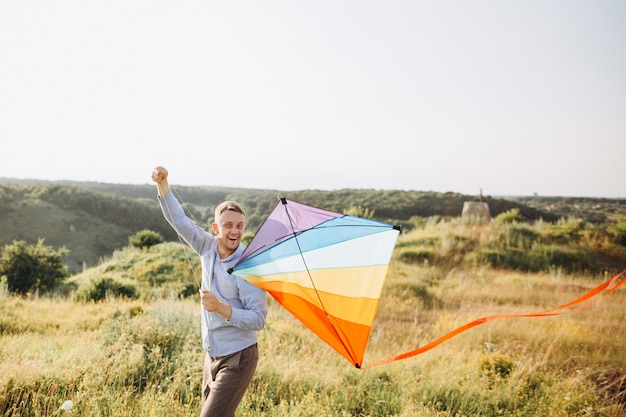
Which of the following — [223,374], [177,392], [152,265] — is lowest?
[152,265]

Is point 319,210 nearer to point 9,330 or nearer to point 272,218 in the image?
point 272,218

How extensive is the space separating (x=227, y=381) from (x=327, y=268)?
1078mm

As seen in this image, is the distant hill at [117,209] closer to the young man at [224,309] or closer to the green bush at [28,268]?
the green bush at [28,268]

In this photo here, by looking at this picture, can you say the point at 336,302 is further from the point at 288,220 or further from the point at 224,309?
the point at 224,309

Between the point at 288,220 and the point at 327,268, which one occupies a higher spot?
the point at 288,220

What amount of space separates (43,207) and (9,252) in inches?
981

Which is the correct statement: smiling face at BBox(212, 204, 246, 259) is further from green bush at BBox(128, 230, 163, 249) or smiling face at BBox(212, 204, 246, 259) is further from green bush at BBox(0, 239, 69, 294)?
green bush at BBox(128, 230, 163, 249)

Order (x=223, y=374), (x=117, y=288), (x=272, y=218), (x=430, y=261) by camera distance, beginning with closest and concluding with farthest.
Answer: (x=223, y=374) → (x=272, y=218) → (x=117, y=288) → (x=430, y=261)

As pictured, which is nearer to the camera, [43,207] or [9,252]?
[9,252]

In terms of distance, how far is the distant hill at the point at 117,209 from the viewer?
32344mm

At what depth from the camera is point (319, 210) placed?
3217 millimetres

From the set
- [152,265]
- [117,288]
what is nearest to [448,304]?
[117,288]

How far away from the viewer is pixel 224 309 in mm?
2432

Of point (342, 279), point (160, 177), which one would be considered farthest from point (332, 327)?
point (160, 177)
